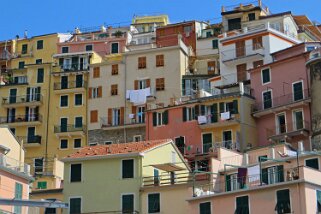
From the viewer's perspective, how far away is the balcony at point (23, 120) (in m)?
87.6

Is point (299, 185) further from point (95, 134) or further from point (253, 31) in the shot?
point (95, 134)

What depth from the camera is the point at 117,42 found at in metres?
99.3

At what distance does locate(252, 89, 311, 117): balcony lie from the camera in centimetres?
6694

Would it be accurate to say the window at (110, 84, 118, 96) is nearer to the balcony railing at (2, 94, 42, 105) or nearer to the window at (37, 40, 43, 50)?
the balcony railing at (2, 94, 42, 105)

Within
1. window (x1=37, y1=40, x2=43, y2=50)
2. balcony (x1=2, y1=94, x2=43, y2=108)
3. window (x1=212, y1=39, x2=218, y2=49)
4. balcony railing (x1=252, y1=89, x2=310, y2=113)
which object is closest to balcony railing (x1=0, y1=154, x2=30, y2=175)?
balcony railing (x1=252, y1=89, x2=310, y2=113)

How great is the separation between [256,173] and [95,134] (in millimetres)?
36906

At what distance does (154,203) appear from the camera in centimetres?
5366

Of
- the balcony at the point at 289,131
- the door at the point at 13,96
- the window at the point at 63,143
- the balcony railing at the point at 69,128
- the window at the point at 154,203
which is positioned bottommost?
the window at the point at 154,203

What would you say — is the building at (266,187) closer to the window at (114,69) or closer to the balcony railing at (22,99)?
the window at (114,69)

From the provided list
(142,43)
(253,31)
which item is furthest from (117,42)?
(253,31)

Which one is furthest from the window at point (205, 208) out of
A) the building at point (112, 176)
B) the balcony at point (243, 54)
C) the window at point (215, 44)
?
the window at point (215, 44)

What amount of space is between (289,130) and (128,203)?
20188 millimetres

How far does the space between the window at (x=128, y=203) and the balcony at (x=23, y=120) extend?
116 ft

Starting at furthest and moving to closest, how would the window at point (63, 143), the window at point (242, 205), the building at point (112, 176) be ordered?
the window at point (63, 143), the building at point (112, 176), the window at point (242, 205)
